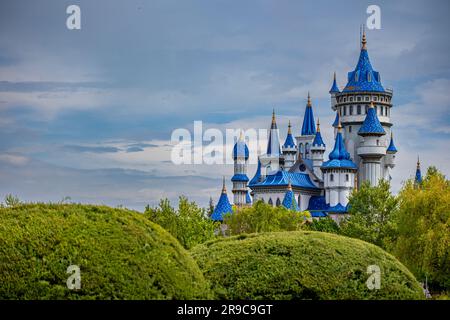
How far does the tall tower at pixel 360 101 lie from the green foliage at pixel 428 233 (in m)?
58.5

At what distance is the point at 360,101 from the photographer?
310ft

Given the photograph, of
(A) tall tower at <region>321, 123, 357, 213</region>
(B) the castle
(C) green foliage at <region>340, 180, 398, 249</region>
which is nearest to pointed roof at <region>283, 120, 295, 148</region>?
(B) the castle

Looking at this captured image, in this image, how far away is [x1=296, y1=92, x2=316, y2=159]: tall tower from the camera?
100438 millimetres

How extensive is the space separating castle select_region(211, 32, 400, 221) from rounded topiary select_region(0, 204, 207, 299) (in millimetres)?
67399

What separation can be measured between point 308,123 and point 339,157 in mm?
11543

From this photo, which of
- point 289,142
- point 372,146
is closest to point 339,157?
point 372,146

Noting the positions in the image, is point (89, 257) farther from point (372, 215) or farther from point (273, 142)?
point (273, 142)

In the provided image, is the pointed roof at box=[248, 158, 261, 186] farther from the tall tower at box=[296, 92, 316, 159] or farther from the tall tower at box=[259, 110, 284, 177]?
the tall tower at box=[296, 92, 316, 159]

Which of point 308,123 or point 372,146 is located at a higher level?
point 308,123

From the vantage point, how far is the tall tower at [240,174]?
9688cm
